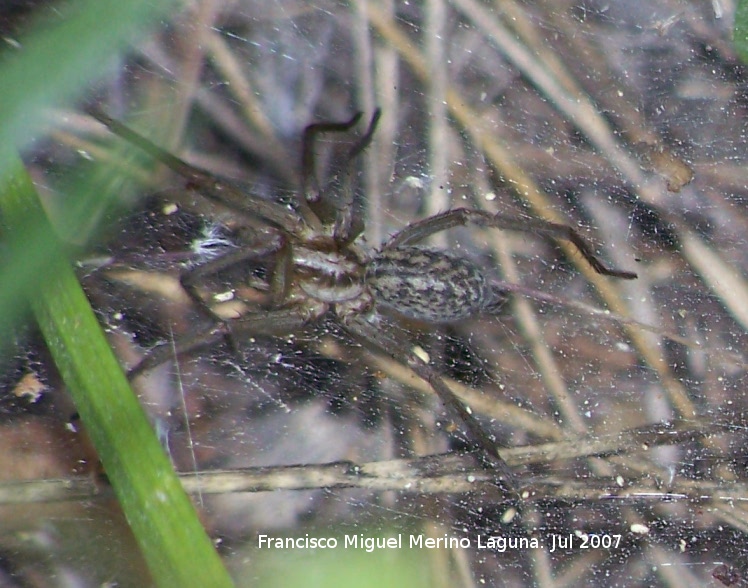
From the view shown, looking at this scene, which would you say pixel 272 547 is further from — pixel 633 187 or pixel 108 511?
pixel 633 187

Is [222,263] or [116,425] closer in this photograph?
[116,425]

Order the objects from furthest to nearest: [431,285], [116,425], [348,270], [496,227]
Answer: [348,270]
[496,227]
[431,285]
[116,425]

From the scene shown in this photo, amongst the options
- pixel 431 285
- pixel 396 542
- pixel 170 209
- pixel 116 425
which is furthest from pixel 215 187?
pixel 396 542

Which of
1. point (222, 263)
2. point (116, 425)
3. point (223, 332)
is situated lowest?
point (116, 425)

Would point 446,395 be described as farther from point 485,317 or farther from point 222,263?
point 222,263

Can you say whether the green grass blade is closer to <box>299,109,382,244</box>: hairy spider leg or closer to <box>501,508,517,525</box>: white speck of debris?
<box>299,109,382,244</box>: hairy spider leg

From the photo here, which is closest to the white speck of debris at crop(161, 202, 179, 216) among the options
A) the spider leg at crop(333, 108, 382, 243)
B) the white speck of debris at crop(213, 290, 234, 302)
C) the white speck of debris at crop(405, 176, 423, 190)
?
the white speck of debris at crop(213, 290, 234, 302)

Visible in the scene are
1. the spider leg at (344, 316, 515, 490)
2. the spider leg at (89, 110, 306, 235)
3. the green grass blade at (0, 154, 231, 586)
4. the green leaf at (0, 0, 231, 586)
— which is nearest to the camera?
the green leaf at (0, 0, 231, 586)
